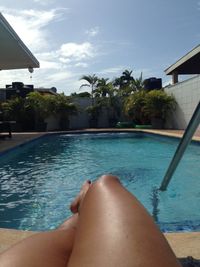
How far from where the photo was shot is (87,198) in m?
0.91

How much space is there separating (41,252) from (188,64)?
66.4 feet

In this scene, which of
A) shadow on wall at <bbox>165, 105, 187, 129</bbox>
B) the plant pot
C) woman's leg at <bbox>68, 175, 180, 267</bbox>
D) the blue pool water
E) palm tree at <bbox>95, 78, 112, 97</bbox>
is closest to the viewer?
woman's leg at <bbox>68, 175, 180, 267</bbox>

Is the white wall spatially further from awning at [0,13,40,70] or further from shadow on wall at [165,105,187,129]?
awning at [0,13,40,70]

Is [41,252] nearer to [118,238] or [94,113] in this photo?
[118,238]

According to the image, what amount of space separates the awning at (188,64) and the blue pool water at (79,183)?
7.58 metres

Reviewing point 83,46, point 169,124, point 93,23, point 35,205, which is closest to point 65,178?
point 35,205

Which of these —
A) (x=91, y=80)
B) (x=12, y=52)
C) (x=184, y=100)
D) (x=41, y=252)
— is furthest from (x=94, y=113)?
(x=41, y=252)

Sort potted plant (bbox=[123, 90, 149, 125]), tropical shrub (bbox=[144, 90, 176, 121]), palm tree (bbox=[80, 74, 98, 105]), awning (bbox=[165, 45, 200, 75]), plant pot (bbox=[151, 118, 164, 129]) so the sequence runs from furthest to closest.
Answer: palm tree (bbox=[80, 74, 98, 105]) → potted plant (bbox=[123, 90, 149, 125]) → plant pot (bbox=[151, 118, 164, 129]) → tropical shrub (bbox=[144, 90, 176, 121]) → awning (bbox=[165, 45, 200, 75])

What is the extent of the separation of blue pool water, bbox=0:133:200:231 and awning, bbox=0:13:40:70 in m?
2.99

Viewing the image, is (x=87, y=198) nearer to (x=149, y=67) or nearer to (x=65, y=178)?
(x=65, y=178)

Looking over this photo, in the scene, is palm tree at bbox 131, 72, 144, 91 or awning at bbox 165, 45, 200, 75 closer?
awning at bbox 165, 45, 200, 75

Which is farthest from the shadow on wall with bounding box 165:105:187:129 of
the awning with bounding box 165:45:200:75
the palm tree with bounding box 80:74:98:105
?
the palm tree with bounding box 80:74:98:105

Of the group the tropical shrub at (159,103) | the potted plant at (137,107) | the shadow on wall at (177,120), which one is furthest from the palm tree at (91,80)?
the shadow on wall at (177,120)

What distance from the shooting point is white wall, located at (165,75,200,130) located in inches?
645
